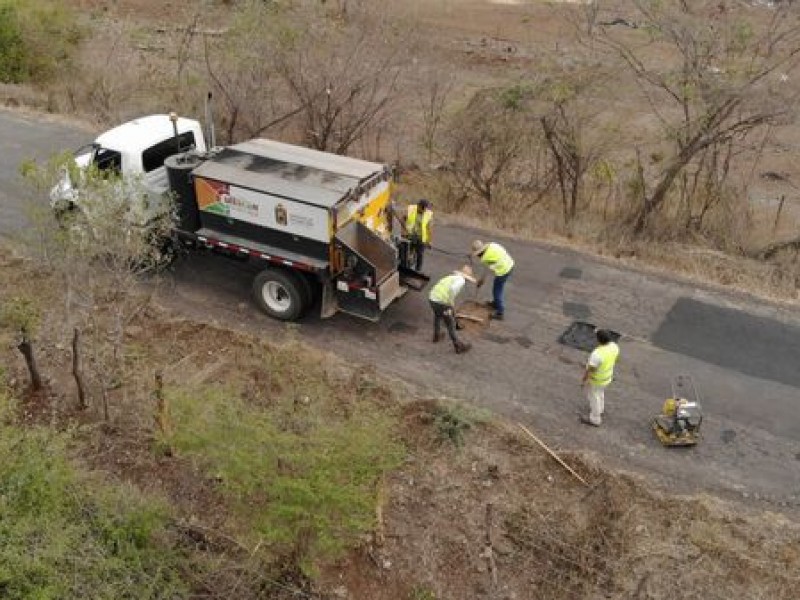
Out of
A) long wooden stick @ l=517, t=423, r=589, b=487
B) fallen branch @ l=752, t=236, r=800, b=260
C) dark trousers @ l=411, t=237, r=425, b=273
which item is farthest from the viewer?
fallen branch @ l=752, t=236, r=800, b=260

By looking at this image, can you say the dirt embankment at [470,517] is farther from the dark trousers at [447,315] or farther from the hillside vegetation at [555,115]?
the hillside vegetation at [555,115]

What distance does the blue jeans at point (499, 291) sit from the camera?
1159cm

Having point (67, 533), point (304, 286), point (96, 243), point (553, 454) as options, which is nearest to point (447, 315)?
point (304, 286)

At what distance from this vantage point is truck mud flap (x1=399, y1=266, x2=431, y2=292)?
38.8ft

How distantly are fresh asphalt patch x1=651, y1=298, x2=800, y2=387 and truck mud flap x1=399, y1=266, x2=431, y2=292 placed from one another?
11.5 ft

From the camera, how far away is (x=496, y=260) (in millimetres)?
11430

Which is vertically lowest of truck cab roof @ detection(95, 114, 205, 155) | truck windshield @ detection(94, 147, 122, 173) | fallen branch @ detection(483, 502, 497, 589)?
fallen branch @ detection(483, 502, 497, 589)

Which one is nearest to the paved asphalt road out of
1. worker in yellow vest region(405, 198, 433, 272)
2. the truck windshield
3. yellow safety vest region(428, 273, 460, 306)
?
yellow safety vest region(428, 273, 460, 306)

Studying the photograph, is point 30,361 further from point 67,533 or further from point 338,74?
point 338,74

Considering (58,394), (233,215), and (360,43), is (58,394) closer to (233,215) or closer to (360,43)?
(233,215)

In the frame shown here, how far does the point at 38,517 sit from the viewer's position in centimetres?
679

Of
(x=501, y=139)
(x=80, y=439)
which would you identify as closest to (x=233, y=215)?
(x=80, y=439)

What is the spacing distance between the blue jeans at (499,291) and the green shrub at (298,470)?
14.7 ft

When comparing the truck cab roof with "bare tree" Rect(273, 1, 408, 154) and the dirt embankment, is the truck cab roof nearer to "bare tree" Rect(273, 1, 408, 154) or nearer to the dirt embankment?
the dirt embankment
